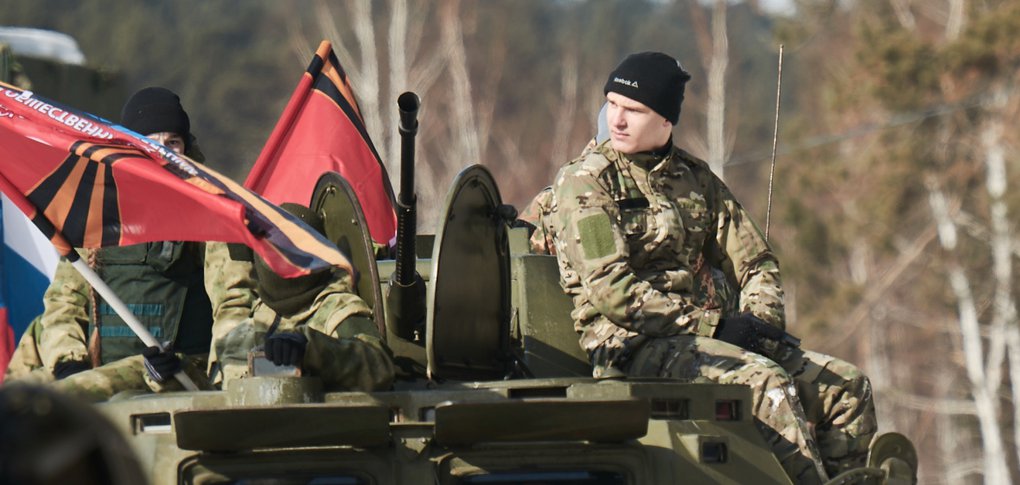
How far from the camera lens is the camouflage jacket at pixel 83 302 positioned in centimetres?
694

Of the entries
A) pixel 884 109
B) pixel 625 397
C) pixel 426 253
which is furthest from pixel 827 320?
pixel 625 397

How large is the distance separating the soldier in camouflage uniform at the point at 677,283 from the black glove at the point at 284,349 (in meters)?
1.24

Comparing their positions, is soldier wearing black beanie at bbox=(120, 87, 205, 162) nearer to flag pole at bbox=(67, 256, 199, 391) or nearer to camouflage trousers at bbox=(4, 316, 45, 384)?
camouflage trousers at bbox=(4, 316, 45, 384)

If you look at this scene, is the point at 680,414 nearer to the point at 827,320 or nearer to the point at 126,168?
the point at 126,168

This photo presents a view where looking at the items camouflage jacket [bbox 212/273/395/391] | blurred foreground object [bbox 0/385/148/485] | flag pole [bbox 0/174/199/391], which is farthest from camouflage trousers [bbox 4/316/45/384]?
blurred foreground object [bbox 0/385/148/485]

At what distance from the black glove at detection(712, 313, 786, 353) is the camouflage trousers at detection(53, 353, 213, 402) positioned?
6.25 feet

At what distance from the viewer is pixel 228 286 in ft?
22.9

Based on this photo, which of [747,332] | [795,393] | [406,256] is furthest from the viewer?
[747,332]

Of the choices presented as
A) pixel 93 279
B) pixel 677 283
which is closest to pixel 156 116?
pixel 93 279

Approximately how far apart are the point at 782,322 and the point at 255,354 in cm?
242

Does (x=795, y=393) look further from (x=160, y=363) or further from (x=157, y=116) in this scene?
(x=157, y=116)

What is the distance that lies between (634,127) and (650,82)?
19cm

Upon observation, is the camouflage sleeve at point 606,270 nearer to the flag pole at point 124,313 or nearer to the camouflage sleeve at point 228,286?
the camouflage sleeve at point 228,286

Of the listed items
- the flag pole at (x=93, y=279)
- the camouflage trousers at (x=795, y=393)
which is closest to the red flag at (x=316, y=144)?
the flag pole at (x=93, y=279)
